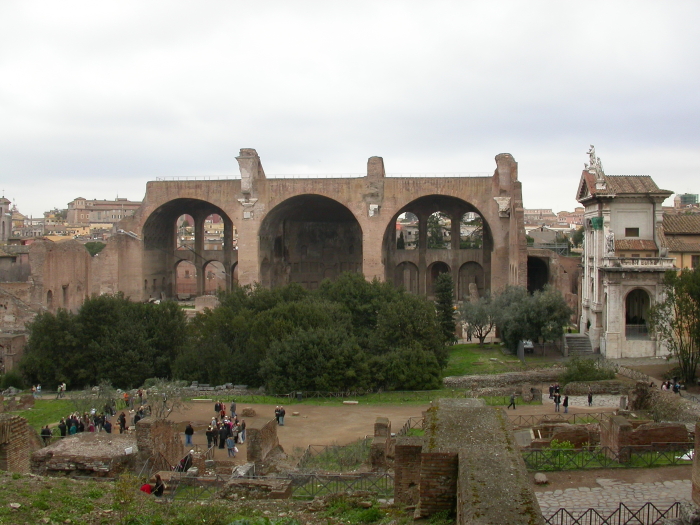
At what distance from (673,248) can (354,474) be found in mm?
18301

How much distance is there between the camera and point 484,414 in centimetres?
686

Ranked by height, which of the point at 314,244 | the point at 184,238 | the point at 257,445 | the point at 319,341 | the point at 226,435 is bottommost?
the point at 226,435

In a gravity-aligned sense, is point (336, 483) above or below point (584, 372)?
below

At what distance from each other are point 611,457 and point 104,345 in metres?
17.5

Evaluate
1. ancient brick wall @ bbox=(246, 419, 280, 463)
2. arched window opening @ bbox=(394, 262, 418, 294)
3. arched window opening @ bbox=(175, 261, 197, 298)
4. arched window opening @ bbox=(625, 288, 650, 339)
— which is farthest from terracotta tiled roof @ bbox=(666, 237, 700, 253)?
arched window opening @ bbox=(175, 261, 197, 298)

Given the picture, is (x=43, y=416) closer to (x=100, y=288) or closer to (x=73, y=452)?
(x=73, y=452)

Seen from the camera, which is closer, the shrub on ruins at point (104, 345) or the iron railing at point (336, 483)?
the iron railing at point (336, 483)

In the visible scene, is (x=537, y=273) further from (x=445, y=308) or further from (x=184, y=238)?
(x=184, y=238)

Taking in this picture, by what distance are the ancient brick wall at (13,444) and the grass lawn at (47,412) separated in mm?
7404

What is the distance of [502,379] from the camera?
21.1 meters

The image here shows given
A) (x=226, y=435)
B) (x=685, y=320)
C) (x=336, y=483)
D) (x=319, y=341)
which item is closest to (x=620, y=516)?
(x=336, y=483)

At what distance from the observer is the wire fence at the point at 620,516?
771cm

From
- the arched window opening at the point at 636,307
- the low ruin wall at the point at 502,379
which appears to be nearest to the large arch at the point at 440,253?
the arched window opening at the point at 636,307

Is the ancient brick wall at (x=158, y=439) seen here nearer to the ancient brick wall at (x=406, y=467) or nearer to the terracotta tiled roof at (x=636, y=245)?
the ancient brick wall at (x=406, y=467)
